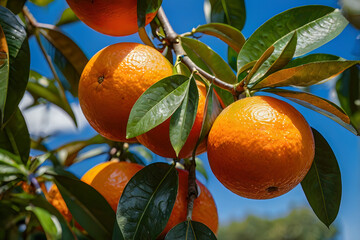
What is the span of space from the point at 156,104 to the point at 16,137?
0.36 meters

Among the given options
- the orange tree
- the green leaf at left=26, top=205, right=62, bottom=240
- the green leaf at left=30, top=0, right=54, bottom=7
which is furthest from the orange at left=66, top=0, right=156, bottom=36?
the green leaf at left=30, top=0, right=54, bottom=7

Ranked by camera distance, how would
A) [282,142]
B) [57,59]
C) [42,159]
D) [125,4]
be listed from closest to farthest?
[282,142] → [125,4] → [42,159] → [57,59]

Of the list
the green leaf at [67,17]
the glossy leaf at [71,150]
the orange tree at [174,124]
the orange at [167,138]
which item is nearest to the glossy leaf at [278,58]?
the orange tree at [174,124]

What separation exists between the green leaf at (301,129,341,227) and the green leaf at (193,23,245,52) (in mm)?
267

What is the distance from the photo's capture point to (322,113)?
2.43 feet

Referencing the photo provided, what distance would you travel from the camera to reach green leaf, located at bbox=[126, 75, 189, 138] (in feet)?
2.10

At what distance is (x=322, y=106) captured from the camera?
0.75 m

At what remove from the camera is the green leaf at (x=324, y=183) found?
0.84 m

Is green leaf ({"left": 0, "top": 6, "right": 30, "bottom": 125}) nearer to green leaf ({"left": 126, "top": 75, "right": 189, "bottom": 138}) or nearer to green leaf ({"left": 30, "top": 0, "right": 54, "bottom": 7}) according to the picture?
green leaf ({"left": 126, "top": 75, "right": 189, "bottom": 138})

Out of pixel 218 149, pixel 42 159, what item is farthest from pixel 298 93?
pixel 42 159

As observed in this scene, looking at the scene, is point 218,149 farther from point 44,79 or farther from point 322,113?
point 44,79

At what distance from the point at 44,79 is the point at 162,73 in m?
0.75

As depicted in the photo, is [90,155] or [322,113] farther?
[90,155]

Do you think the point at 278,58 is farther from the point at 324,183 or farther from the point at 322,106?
the point at 324,183
